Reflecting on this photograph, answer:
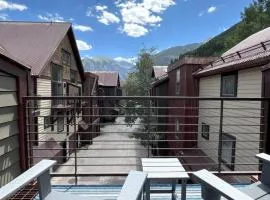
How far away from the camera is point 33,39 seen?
43.7 ft

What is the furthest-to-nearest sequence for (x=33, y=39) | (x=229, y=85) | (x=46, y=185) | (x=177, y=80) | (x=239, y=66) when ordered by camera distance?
(x=177, y=80) < (x=33, y=39) < (x=229, y=85) < (x=239, y=66) < (x=46, y=185)

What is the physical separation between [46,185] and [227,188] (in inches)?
63.0

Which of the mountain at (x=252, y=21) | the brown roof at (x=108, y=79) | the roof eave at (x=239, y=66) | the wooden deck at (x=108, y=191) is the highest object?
the mountain at (x=252, y=21)

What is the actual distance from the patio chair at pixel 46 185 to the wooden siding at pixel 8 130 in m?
1.01

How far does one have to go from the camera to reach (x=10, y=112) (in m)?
3.36

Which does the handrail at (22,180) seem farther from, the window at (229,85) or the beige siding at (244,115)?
the window at (229,85)

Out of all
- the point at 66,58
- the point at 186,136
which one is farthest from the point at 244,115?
the point at 66,58

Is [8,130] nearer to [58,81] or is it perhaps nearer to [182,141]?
[182,141]

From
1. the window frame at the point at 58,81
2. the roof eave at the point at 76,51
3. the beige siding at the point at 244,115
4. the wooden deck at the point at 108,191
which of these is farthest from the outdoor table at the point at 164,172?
the roof eave at the point at 76,51

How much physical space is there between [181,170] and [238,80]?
6201mm

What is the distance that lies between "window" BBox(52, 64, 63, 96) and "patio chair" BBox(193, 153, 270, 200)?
1260 cm

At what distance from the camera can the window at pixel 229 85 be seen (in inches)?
336

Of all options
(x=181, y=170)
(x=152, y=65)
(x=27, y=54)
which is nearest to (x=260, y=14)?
(x=152, y=65)

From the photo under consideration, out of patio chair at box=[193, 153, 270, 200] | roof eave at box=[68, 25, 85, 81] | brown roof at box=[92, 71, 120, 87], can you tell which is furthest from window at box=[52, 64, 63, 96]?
brown roof at box=[92, 71, 120, 87]
